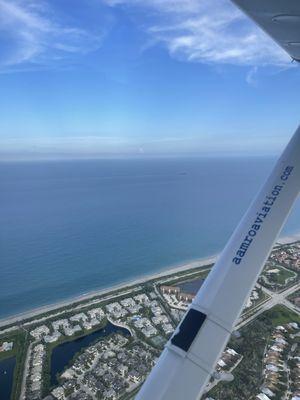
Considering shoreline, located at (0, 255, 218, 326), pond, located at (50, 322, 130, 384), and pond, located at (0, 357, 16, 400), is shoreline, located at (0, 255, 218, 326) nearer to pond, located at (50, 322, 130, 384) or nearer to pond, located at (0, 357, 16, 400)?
pond, located at (0, 357, 16, 400)

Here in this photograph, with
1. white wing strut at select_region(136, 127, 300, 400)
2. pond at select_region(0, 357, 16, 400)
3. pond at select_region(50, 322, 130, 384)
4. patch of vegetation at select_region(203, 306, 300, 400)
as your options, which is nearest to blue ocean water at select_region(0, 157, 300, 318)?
pond at select_region(0, 357, 16, 400)

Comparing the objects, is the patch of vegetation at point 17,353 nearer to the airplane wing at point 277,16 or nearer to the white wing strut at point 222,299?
the white wing strut at point 222,299

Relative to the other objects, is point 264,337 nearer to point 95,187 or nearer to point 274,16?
point 274,16

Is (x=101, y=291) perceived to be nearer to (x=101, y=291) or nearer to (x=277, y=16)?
(x=101, y=291)

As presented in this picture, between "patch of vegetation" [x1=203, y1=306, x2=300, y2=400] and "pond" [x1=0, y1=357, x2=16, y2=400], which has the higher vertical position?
"pond" [x1=0, y1=357, x2=16, y2=400]

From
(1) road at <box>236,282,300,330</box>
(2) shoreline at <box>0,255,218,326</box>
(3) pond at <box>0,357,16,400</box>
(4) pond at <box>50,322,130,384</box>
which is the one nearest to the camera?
(3) pond at <box>0,357,16,400</box>

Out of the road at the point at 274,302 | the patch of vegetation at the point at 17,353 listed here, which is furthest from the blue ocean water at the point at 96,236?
the road at the point at 274,302
